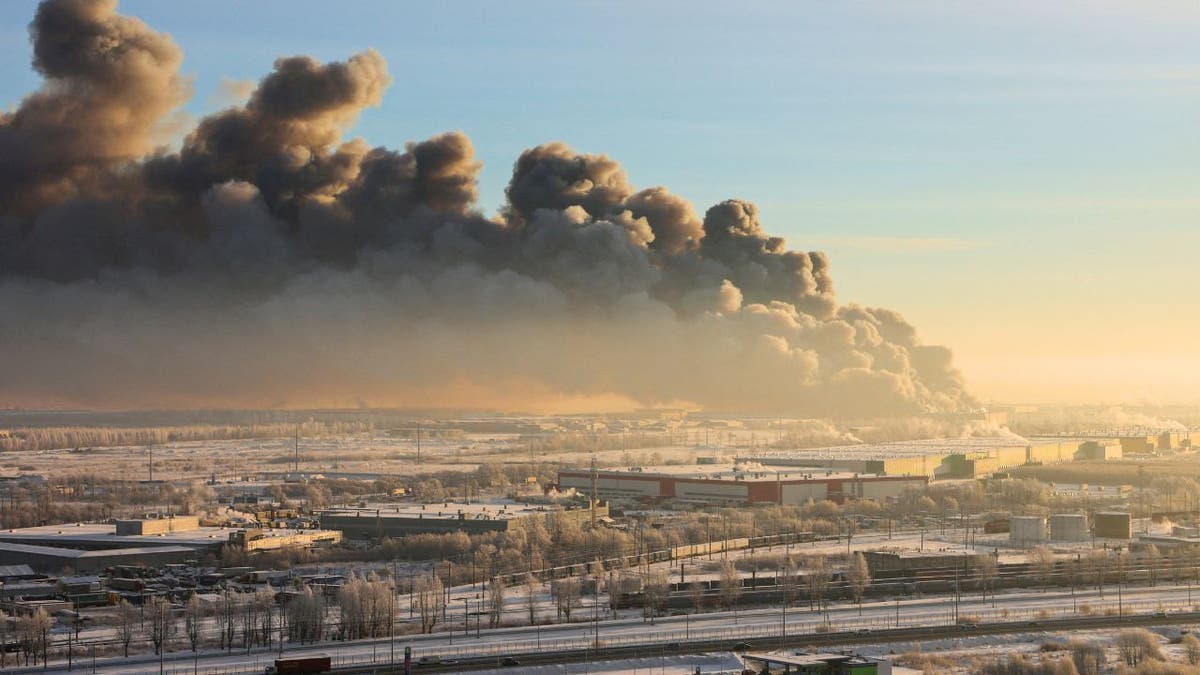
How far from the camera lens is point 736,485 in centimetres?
7600

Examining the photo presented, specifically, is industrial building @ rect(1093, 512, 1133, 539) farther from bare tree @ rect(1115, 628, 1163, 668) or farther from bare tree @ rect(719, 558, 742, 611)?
bare tree @ rect(1115, 628, 1163, 668)

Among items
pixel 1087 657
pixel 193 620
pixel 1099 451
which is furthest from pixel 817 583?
pixel 1099 451

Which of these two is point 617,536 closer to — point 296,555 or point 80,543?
point 296,555

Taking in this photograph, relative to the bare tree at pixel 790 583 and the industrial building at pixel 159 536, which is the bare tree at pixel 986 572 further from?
the industrial building at pixel 159 536

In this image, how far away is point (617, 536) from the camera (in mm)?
58219

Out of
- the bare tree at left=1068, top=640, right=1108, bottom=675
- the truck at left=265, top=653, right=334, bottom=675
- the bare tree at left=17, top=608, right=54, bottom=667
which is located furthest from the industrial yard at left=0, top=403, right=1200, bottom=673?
the bare tree at left=1068, top=640, right=1108, bottom=675

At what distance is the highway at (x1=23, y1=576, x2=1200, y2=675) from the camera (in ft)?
121

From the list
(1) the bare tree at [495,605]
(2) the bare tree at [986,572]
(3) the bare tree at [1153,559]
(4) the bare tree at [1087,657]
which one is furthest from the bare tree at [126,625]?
(3) the bare tree at [1153,559]

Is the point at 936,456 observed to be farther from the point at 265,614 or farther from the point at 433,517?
the point at 265,614

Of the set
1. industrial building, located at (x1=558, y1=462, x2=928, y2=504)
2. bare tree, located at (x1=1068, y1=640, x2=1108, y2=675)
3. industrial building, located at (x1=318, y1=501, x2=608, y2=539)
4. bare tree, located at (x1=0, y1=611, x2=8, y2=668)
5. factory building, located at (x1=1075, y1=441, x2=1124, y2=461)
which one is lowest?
bare tree, located at (x1=1068, y1=640, x2=1108, y2=675)

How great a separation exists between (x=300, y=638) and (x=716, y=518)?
2911 cm

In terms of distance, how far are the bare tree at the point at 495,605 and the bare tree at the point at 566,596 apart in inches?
61.3

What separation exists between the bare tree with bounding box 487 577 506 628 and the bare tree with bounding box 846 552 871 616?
1006cm

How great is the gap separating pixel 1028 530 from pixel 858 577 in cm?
1569
